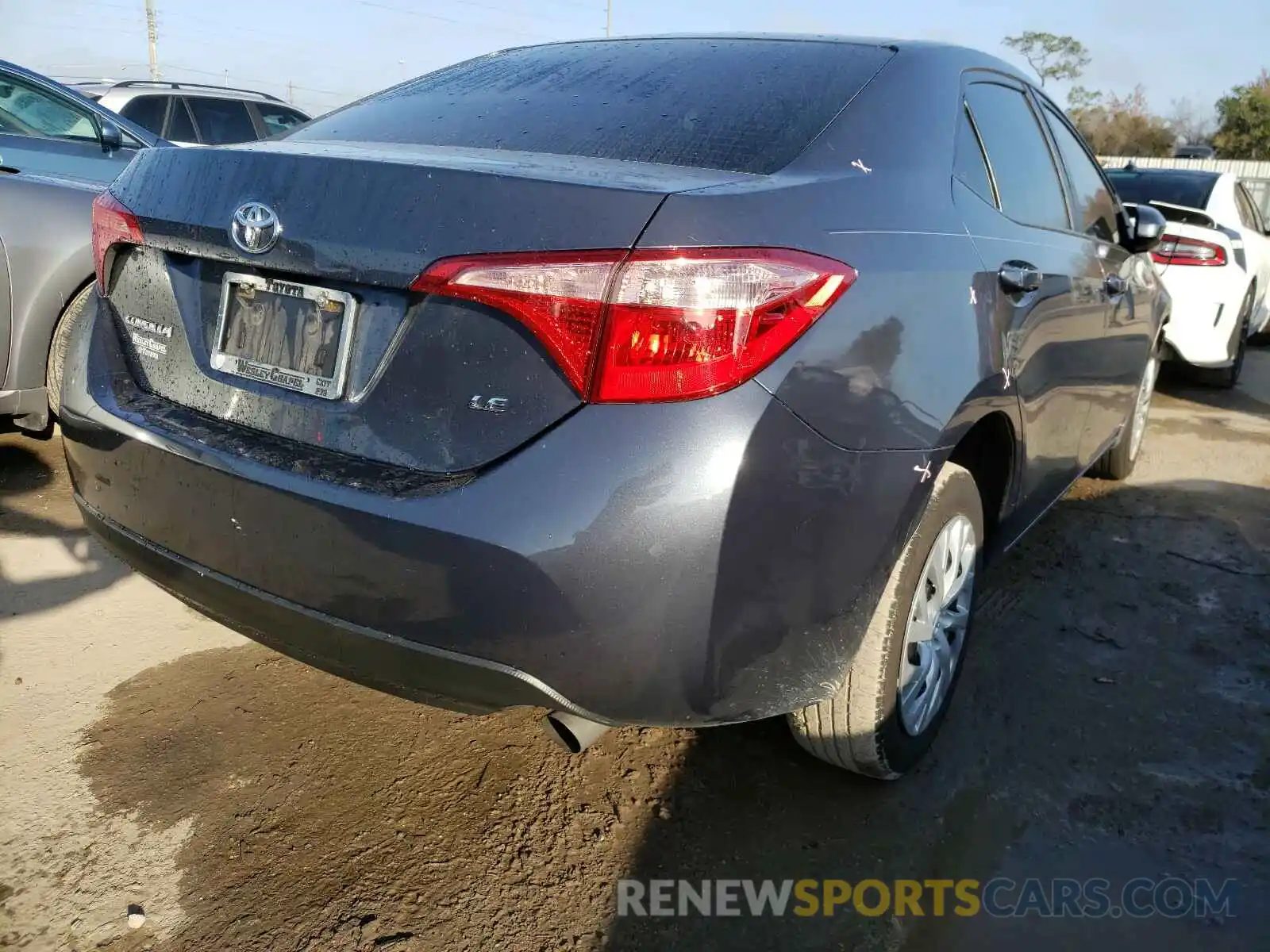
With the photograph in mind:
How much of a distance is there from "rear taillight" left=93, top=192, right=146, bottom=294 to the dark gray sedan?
1 centimetres

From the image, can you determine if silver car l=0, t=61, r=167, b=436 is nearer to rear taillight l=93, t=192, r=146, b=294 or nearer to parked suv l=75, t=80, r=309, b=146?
rear taillight l=93, t=192, r=146, b=294

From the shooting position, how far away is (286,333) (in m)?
1.79

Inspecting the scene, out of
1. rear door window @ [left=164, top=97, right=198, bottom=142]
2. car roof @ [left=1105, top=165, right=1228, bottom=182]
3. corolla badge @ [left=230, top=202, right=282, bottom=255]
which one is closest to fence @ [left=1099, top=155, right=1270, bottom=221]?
car roof @ [left=1105, top=165, right=1228, bottom=182]

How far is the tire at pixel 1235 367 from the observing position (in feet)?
21.1

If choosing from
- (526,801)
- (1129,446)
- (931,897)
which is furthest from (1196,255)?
(526,801)

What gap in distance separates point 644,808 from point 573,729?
0.52 m

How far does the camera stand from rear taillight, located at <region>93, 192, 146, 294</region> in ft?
6.61

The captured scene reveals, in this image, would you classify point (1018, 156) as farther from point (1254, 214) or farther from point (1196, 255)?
point (1254, 214)

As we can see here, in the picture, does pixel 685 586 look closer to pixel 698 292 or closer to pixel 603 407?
pixel 603 407

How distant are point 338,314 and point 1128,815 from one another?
201 centimetres

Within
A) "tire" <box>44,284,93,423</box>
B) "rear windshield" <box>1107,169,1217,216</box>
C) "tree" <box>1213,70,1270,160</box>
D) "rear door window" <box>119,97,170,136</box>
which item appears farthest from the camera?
"tree" <box>1213,70,1270,160</box>

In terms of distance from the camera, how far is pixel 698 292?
1.54 meters

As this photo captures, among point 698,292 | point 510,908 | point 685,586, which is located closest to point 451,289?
point 698,292

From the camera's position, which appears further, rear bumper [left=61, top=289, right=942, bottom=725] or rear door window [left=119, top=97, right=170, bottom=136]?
rear door window [left=119, top=97, right=170, bottom=136]
